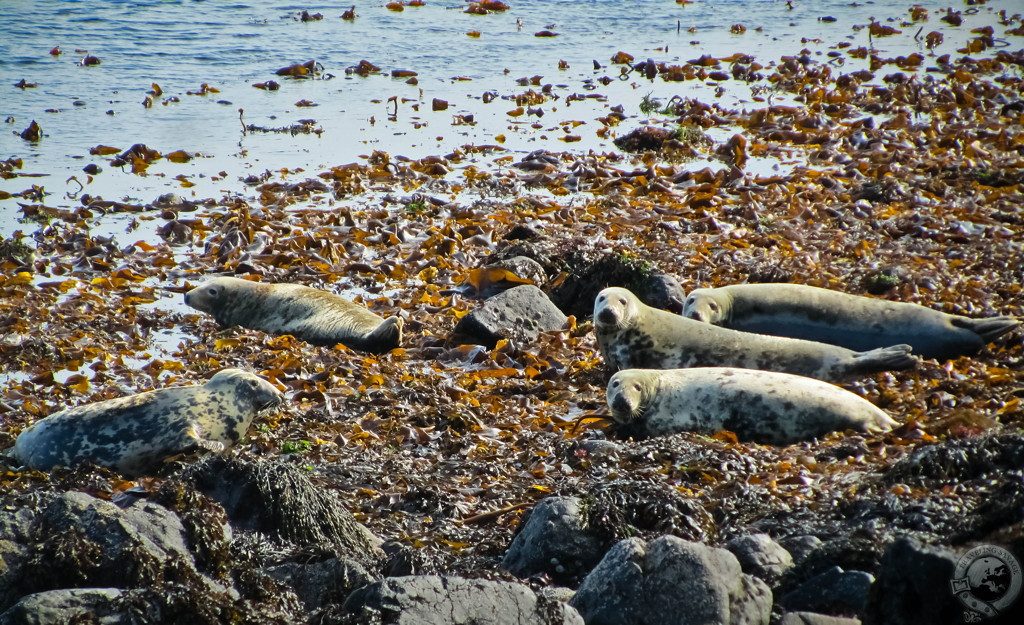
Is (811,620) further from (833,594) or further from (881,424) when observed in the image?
(881,424)

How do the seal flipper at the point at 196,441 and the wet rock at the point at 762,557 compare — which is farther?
the seal flipper at the point at 196,441

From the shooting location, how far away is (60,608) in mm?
3820

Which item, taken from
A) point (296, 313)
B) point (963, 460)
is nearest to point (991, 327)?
point (963, 460)

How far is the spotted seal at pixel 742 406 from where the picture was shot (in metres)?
6.16

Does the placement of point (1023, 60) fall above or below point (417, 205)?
above

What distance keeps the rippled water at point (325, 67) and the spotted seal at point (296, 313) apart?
2.88m

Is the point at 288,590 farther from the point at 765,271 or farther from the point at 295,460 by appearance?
the point at 765,271

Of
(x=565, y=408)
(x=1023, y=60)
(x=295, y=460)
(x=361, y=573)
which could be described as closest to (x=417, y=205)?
(x=565, y=408)

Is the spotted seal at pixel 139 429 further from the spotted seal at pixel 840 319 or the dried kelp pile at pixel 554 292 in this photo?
the spotted seal at pixel 840 319

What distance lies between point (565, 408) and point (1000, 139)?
8284 millimetres

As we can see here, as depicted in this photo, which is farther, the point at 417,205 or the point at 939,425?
the point at 417,205

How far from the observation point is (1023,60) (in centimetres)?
1680

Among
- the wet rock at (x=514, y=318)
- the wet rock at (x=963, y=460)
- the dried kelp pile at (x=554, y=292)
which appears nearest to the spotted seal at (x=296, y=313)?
the dried kelp pile at (x=554, y=292)

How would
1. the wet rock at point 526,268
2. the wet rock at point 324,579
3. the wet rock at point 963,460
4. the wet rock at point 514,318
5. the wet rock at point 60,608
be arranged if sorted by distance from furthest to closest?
1. the wet rock at point 526,268
2. the wet rock at point 514,318
3. the wet rock at point 963,460
4. the wet rock at point 324,579
5. the wet rock at point 60,608
